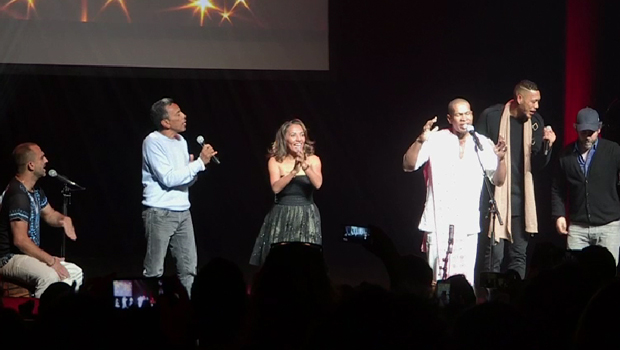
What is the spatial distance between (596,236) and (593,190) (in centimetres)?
32

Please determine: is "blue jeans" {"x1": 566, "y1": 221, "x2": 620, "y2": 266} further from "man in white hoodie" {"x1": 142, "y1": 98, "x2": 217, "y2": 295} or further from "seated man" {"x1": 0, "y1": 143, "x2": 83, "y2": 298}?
"seated man" {"x1": 0, "y1": 143, "x2": 83, "y2": 298}

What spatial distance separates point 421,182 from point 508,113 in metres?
2.33

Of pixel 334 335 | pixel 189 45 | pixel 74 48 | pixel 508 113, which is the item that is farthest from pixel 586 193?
pixel 334 335

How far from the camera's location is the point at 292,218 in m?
5.69

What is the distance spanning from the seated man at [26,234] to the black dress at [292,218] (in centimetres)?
122

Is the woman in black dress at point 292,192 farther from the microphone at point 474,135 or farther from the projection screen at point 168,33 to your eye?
the projection screen at point 168,33

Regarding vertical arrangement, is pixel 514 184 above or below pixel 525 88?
below

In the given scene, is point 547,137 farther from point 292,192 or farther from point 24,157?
point 24,157

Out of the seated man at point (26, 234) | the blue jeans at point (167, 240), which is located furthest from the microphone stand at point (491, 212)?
the seated man at point (26, 234)

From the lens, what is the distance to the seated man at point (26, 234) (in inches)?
203

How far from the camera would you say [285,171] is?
572 centimetres

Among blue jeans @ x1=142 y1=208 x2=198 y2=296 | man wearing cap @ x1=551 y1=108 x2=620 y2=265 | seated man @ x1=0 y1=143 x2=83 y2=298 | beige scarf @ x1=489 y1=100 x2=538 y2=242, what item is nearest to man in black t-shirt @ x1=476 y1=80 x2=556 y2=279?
beige scarf @ x1=489 y1=100 x2=538 y2=242

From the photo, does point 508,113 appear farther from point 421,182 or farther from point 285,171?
point 421,182

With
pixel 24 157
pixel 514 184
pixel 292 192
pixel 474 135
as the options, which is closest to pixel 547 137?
pixel 514 184
